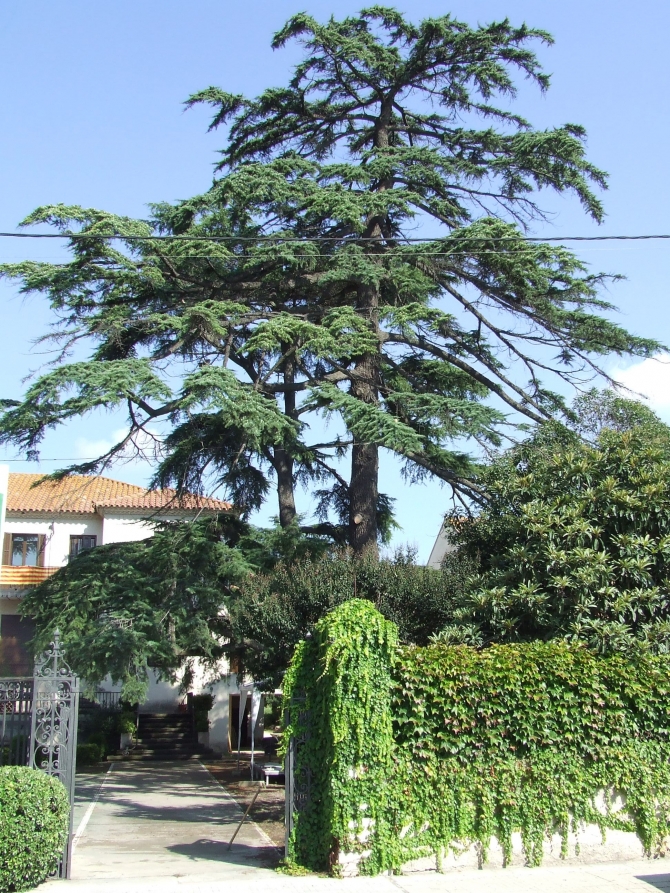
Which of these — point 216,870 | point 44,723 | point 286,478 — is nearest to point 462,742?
point 216,870

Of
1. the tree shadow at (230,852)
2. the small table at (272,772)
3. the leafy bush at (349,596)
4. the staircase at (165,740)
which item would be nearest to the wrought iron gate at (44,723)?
the tree shadow at (230,852)

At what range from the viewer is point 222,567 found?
16609mm

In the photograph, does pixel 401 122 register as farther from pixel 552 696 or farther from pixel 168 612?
pixel 552 696

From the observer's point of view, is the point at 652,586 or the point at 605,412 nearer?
the point at 652,586

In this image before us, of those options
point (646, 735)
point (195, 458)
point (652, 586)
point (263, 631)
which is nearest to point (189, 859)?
point (263, 631)

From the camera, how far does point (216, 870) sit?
10102 mm

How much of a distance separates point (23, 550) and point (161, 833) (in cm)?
2417

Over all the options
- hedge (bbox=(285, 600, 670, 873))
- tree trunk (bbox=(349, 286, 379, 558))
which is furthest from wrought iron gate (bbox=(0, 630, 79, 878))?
tree trunk (bbox=(349, 286, 379, 558))

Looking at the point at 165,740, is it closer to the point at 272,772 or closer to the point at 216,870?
the point at 272,772

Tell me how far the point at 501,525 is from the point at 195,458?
822cm

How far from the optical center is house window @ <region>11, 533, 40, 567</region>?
1369 inches

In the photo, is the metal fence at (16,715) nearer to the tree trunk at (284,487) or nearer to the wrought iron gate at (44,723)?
the wrought iron gate at (44,723)

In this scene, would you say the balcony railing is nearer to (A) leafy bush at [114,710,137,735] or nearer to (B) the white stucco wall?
(B) the white stucco wall

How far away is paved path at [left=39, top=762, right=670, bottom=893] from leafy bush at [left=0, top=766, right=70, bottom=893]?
350 mm
